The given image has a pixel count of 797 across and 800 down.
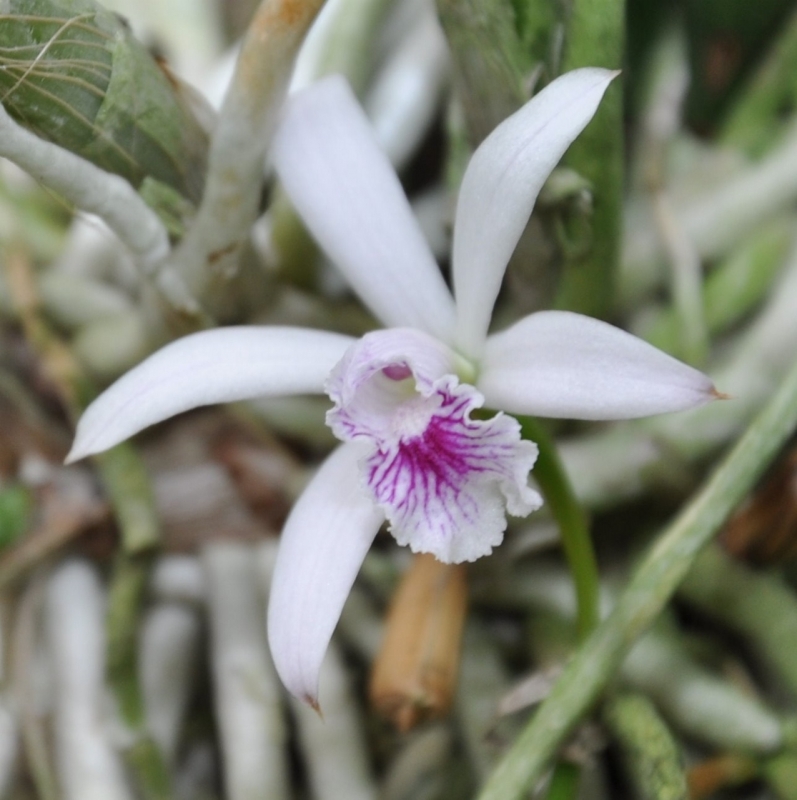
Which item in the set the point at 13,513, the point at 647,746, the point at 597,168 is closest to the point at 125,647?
the point at 13,513

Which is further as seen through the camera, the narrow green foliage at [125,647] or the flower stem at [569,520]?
the narrow green foliage at [125,647]

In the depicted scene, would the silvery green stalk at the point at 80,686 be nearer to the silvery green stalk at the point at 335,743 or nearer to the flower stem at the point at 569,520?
the silvery green stalk at the point at 335,743

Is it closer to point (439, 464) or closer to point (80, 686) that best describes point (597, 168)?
point (439, 464)

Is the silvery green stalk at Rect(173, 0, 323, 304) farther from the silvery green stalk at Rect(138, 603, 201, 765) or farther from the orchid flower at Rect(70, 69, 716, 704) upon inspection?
the silvery green stalk at Rect(138, 603, 201, 765)

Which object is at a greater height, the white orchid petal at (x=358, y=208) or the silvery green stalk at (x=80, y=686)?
the white orchid petal at (x=358, y=208)

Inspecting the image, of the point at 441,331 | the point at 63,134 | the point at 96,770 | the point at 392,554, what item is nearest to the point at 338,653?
the point at 392,554

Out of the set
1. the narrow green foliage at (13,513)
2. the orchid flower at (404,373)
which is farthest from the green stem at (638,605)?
the narrow green foliage at (13,513)
